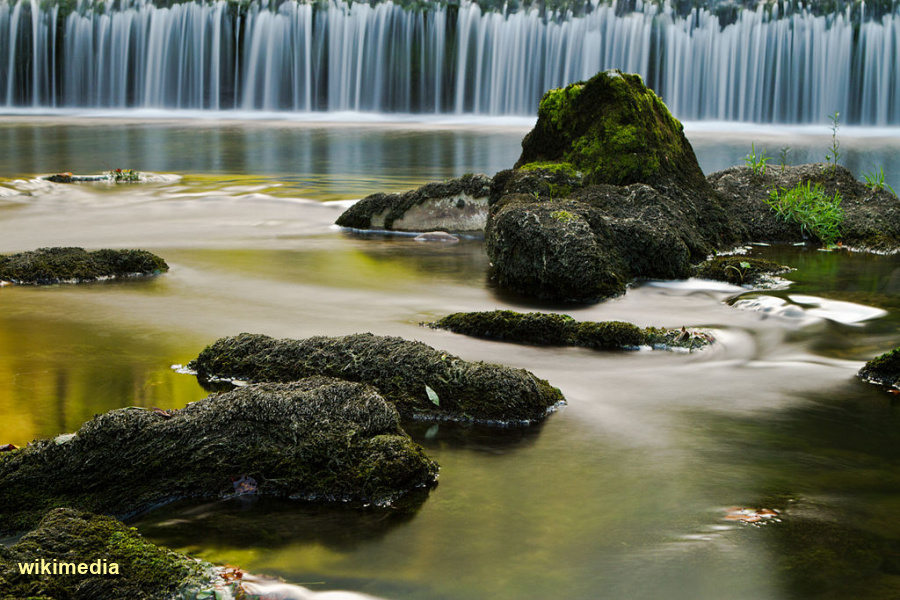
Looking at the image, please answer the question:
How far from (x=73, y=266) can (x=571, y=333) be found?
13.3 feet

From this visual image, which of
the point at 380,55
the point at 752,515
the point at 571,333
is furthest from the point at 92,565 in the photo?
the point at 380,55

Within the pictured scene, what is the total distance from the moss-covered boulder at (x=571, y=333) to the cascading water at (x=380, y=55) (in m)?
28.4

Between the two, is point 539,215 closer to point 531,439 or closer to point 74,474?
point 531,439

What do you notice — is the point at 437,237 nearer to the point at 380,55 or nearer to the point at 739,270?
the point at 739,270

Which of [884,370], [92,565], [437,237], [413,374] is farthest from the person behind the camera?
[437,237]

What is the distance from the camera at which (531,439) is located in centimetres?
430

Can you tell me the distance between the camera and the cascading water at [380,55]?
33188mm

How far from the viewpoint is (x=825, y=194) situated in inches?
417

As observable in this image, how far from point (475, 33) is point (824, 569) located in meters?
34.4

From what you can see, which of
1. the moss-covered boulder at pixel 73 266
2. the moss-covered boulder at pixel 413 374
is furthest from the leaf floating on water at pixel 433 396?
the moss-covered boulder at pixel 73 266

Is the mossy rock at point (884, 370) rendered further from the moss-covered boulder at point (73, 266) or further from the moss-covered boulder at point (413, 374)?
the moss-covered boulder at point (73, 266)

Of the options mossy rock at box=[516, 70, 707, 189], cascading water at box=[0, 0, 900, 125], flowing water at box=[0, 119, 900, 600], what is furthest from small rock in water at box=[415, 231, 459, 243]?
cascading water at box=[0, 0, 900, 125]

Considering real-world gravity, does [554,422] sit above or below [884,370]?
below

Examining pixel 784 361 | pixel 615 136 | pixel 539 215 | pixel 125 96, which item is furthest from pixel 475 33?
pixel 784 361
